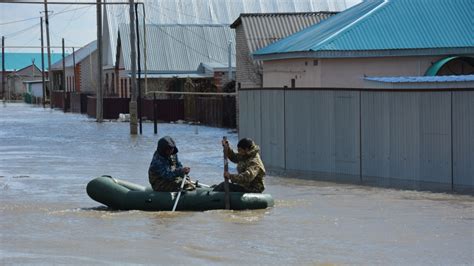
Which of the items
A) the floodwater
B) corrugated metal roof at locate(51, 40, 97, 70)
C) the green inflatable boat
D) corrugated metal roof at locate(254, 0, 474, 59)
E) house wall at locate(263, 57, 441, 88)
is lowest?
the floodwater

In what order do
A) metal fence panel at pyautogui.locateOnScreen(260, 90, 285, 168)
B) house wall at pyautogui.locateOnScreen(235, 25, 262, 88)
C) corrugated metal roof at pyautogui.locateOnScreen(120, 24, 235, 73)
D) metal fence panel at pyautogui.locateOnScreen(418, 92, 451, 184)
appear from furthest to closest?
corrugated metal roof at pyautogui.locateOnScreen(120, 24, 235, 73)
house wall at pyautogui.locateOnScreen(235, 25, 262, 88)
metal fence panel at pyautogui.locateOnScreen(260, 90, 285, 168)
metal fence panel at pyautogui.locateOnScreen(418, 92, 451, 184)

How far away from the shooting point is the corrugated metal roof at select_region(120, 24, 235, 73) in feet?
238

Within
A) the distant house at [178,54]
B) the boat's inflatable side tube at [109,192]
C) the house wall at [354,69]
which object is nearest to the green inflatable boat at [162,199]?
the boat's inflatable side tube at [109,192]

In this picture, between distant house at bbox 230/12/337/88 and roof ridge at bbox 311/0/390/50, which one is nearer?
roof ridge at bbox 311/0/390/50

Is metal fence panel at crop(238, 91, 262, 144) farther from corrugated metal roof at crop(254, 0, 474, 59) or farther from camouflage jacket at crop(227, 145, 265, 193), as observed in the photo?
camouflage jacket at crop(227, 145, 265, 193)

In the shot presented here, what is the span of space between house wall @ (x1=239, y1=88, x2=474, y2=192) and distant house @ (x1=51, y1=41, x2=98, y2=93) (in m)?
68.2

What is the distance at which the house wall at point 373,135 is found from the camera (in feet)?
70.9

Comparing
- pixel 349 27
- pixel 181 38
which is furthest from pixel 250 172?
pixel 181 38

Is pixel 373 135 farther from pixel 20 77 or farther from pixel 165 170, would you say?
pixel 20 77

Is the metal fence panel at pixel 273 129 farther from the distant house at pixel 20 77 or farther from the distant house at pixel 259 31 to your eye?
the distant house at pixel 20 77

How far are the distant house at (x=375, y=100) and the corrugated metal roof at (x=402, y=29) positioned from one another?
0.10 ft

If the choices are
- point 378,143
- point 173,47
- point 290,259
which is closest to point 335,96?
point 378,143

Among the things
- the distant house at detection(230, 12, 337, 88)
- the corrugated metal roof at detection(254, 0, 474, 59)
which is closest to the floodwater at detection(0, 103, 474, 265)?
the corrugated metal roof at detection(254, 0, 474, 59)

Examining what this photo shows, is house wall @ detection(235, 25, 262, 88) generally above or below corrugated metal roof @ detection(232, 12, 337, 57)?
below
